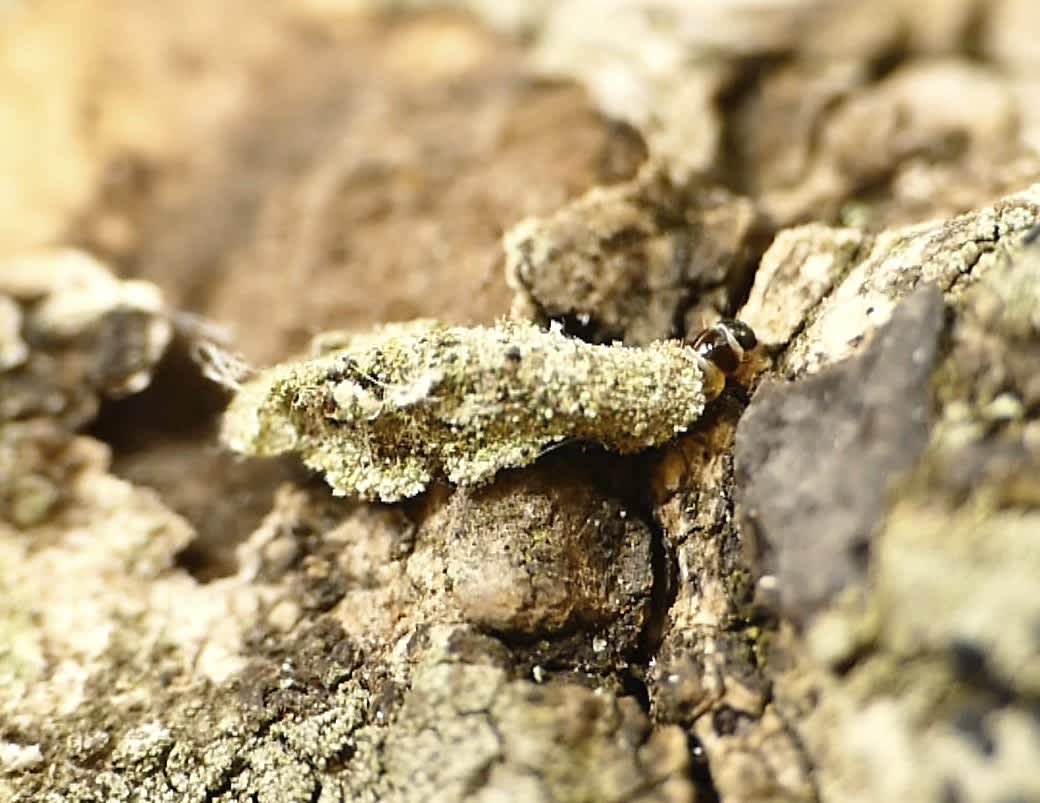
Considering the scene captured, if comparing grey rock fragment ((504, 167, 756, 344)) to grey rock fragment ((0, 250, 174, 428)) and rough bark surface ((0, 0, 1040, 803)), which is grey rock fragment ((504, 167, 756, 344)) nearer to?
rough bark surface ((0, 0, 1040, 803))

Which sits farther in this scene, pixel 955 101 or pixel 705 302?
pixel 955 101

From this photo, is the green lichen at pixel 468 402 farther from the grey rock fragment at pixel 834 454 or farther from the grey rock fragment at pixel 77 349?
the grey rock fragment at pixel 77 349

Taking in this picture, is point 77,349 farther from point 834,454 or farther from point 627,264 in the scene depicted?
point 834,454

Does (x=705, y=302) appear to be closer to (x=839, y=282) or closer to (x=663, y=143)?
(x=839, y=282)

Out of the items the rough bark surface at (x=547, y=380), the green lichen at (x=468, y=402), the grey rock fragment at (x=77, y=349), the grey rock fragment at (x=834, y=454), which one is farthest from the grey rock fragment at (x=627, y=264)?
the grey rock fragment at (x=77, y=349)

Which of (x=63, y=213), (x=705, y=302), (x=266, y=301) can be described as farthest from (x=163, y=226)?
(x=705, y=302)

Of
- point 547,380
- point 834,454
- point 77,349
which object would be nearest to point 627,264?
point 547,380
